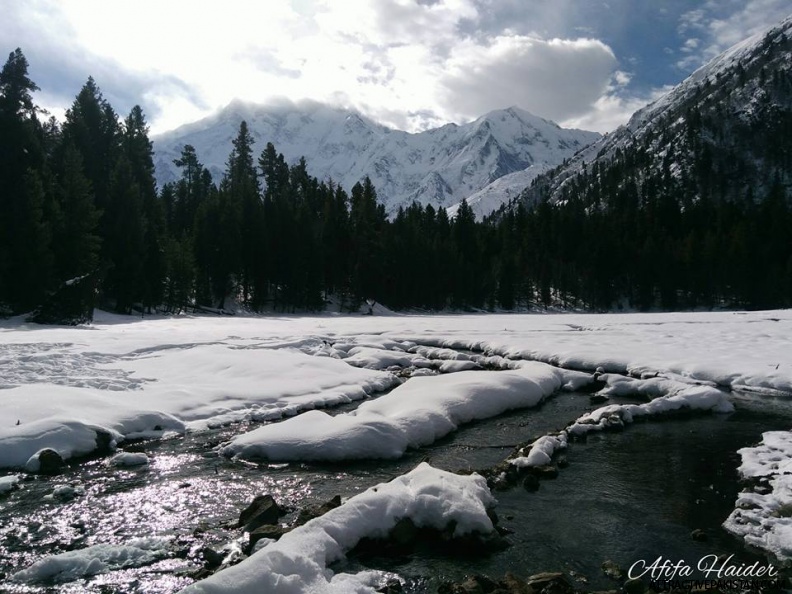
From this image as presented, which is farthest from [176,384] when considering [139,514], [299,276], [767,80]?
[767,80]

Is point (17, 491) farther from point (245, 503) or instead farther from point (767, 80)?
point (767, 80)

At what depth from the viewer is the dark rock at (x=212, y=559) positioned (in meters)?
7.93

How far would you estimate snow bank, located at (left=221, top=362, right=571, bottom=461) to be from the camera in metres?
13.1

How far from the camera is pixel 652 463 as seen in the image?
1282 centimetres

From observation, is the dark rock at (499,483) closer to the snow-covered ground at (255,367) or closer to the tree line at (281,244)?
the snow-covered ground at (255,367)

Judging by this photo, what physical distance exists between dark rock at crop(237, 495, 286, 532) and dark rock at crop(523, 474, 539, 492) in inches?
207

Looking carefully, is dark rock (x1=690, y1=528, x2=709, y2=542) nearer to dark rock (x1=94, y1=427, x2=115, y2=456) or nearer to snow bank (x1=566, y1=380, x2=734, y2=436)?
snow bank (x1=566, y1=380, x2=734, y2=436)

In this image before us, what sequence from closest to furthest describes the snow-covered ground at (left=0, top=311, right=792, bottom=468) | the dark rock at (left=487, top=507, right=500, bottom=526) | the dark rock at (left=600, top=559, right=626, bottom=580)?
the dark rock at (left=600, top=559, right=626, bottom=580)
the dark rock at (left=487, top=507, right=500, bottom=526)
the snow-covered ground at (left=0, top=311, right=792, bottom=468)

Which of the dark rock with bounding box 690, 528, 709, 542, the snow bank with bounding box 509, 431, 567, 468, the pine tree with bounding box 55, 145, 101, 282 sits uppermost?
the pine tree with bounding box 55, 145, 101, 282

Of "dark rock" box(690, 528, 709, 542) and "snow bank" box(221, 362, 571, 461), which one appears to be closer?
"dark rock" box(690, 528, 709, 542)

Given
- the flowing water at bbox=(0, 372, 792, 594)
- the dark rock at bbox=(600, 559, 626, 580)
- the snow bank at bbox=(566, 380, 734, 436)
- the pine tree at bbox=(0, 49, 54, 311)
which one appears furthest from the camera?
the pine tree at bbox=(0, 49, 54, 311)

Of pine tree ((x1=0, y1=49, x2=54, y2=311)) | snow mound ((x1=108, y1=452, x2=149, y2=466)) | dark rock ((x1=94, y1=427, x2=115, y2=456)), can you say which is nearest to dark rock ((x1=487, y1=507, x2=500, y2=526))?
snow mound ((x1=108, y1=452, x2=149, y2=466))

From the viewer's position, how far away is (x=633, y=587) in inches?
295

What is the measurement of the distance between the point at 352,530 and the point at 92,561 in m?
4.05
